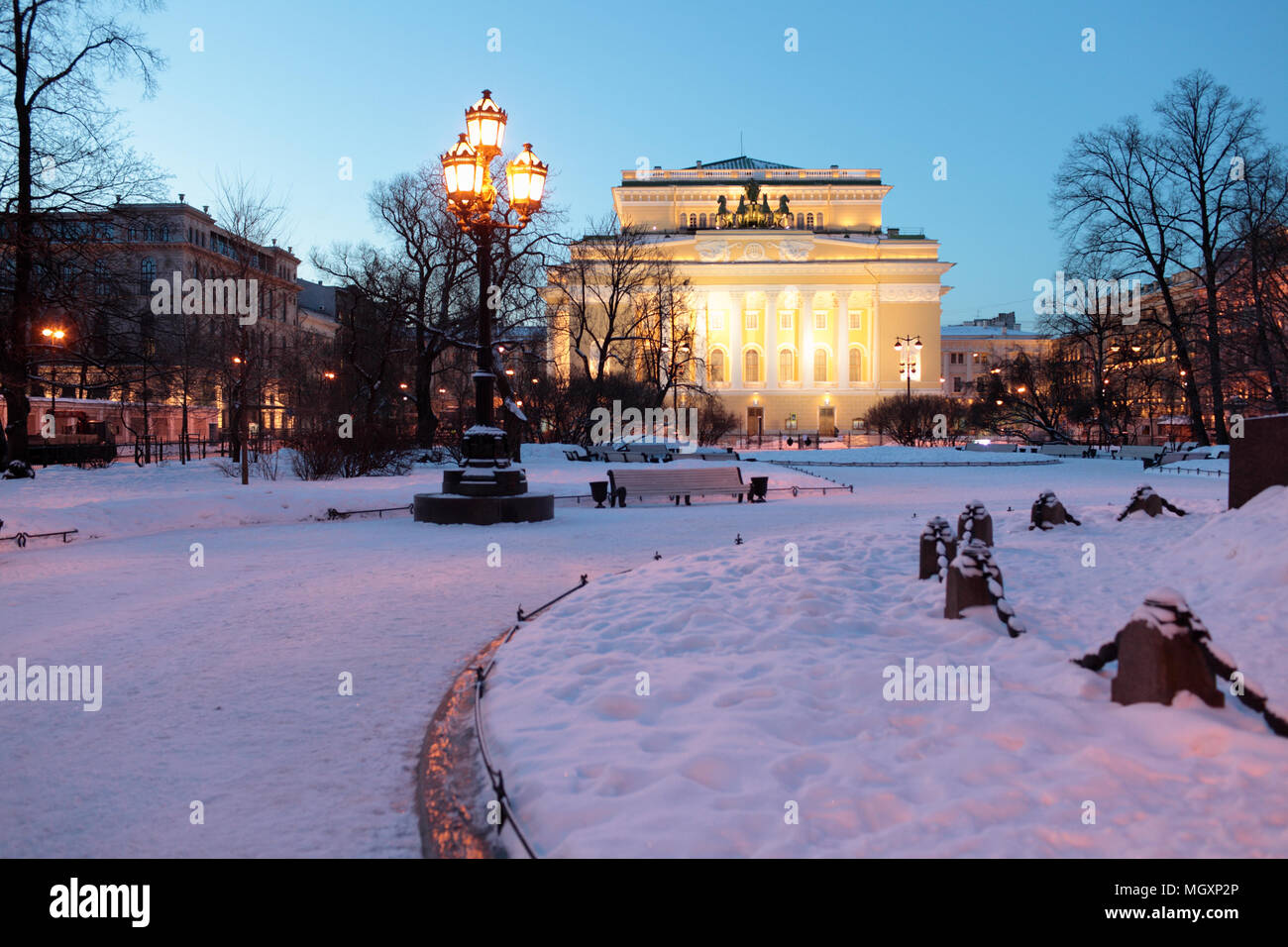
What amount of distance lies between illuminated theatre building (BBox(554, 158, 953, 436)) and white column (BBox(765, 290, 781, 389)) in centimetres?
11

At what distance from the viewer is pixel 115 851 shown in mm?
3328

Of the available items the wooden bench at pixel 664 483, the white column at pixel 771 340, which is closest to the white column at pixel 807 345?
the white column at pixel 771 340

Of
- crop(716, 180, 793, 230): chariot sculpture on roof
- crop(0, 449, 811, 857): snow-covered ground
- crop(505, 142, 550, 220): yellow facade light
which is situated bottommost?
crop(0, 449, 811, 857): snow-covered ground

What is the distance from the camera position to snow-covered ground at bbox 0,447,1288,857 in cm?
329

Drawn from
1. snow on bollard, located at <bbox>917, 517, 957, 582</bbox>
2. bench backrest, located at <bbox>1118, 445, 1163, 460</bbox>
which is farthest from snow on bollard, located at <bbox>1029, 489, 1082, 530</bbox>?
bench backrest, located at <bbox>1118, 445, 1163, 460</bbox>

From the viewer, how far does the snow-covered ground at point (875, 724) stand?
10.3ft

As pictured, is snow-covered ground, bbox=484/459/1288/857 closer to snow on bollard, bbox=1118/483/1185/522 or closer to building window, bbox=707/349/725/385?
snow on bollard, bbox=1118/483/1185/522

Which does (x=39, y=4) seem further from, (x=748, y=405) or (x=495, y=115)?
(x=748, y=405)

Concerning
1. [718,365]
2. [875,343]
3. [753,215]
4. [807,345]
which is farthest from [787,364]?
[753,215]

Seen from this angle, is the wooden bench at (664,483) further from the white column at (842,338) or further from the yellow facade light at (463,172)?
the white column at (842,338)

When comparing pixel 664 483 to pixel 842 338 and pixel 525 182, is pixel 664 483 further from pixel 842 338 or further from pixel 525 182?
pixel 842 338

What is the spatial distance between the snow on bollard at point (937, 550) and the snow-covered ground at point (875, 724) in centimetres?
24
